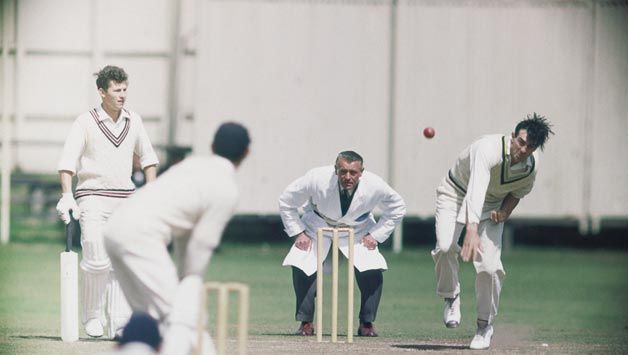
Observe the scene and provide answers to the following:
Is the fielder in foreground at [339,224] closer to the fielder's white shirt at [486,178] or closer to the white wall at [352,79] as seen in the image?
the fielder's white shirt at [486,178]

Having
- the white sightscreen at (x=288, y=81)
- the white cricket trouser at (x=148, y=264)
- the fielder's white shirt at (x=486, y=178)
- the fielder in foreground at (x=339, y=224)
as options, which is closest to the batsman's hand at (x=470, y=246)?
the fielder's white shirt at (x=486, y=178)

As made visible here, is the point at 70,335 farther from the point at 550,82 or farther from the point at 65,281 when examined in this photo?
the point at 550,82

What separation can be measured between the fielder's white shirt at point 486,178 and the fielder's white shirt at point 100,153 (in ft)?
7.93

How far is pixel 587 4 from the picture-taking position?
2081 cm

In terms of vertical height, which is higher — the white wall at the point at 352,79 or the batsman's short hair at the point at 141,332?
the white wall at the point at 352,79

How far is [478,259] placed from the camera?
10062 mm

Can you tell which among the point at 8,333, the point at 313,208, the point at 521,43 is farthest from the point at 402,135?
the point at 8,333

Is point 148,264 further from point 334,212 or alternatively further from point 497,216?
point 334,212

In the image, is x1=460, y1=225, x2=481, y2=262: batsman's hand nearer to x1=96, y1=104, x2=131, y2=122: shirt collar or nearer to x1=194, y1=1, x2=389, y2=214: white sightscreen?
x1=96, y1=104, x2=131, y2=122: shirt collar

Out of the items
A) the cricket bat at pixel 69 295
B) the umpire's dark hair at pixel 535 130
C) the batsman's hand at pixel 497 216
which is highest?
the umpire's dark hair at pixel 535 130

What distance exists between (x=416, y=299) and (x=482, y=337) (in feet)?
14.9

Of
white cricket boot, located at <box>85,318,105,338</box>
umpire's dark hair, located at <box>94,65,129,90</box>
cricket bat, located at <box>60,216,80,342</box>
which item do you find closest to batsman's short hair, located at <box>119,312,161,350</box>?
cricket bat, located at <box>60,216,80,342</box>

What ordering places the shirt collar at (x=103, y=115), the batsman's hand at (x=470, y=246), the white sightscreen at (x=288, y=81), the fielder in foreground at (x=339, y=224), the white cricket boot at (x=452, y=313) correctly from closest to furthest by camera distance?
the batsman's hand at (x=470, y=246)
the shirt collar at (x=103, y=115)
the white cricket boot at (x=452, y=313)
the fielder in foreground at (x=339, y=224)
the white sightscreen at (x=288, y=81)

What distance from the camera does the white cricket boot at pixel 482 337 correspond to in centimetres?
993
